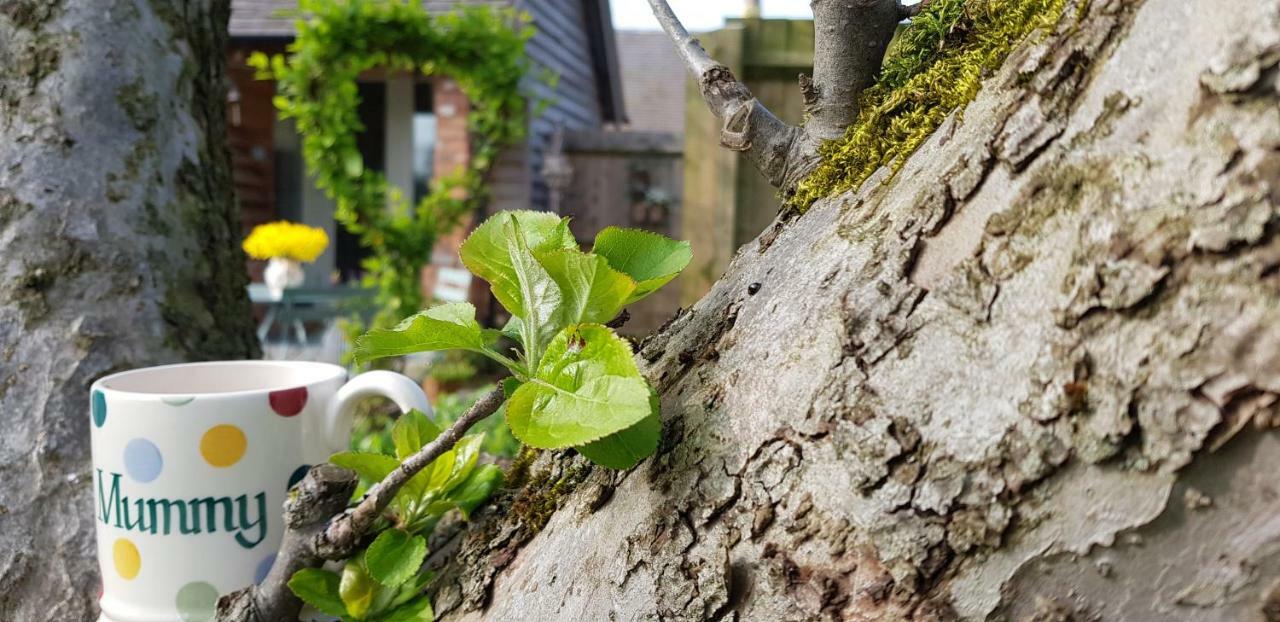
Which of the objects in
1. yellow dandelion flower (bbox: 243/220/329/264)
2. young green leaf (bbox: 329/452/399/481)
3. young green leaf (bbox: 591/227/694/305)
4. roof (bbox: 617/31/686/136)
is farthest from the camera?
roof (bbox: 617/31/686/136)

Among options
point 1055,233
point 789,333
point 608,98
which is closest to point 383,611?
point 789,333

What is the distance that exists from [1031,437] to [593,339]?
24cm

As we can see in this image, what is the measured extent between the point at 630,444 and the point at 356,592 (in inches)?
11.7

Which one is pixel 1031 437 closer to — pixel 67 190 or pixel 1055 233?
pixel 1055 233

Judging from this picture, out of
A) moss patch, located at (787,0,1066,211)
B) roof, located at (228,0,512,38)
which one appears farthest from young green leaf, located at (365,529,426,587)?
roof, located at (228,0,512,38)

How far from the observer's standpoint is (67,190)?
38.3 inches

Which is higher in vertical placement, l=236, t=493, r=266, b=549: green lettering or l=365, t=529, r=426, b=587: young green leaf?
l=365, t=529, r=426, b=587: young green leaf

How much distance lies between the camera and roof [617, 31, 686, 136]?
47.1 feet

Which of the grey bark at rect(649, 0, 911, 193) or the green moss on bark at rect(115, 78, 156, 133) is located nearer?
the grey bark at rect(649, 0, 911, 193)

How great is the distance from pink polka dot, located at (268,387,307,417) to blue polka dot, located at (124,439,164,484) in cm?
10

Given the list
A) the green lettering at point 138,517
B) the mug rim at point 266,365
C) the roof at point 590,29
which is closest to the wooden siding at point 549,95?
the roof at point 590,29

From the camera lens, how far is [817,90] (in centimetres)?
59

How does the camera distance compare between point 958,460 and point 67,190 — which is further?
point 67,190

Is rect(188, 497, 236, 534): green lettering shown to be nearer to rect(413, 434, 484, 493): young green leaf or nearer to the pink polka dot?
the pink polka dot
